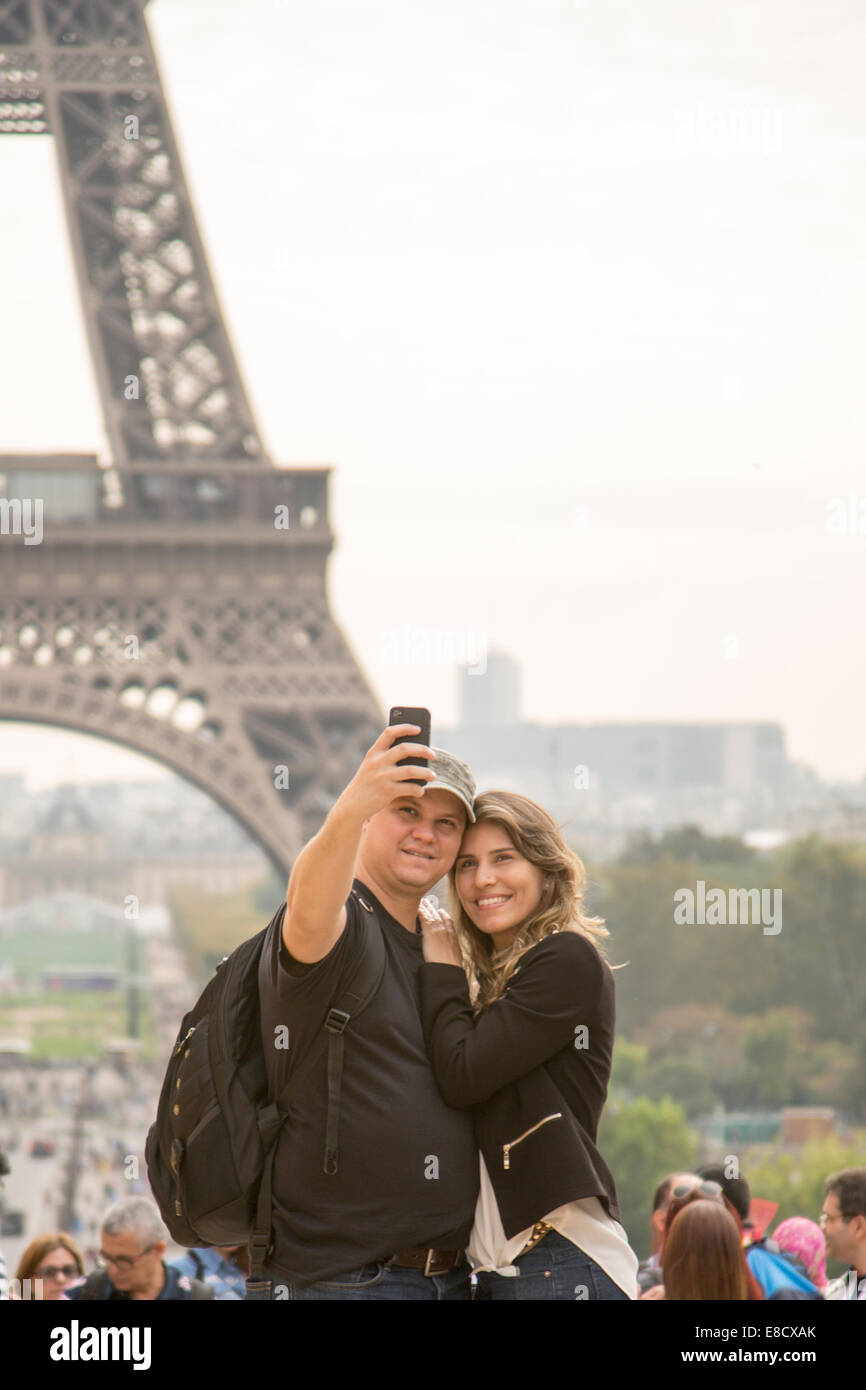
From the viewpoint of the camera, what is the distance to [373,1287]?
2.80m

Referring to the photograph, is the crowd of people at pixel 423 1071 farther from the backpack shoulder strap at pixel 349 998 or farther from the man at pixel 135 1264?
the man at pixel 135 1264

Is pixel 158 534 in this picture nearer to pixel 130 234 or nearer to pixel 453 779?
pixel 130 234

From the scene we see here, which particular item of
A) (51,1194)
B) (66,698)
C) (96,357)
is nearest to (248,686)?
(66,698)

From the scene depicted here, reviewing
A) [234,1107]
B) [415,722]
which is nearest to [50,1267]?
[234,1107]

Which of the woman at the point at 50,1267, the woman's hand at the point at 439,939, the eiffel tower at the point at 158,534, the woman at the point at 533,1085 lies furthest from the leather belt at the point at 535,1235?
the eiffel tower at the point at 158,534

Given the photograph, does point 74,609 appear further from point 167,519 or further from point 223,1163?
point 223,1163

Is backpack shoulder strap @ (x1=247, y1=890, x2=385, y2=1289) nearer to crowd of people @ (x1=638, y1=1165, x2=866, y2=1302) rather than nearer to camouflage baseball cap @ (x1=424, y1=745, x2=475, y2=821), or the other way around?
camouflage baseball cap @ (x1=424, y1=745, x2=475, y2=821)

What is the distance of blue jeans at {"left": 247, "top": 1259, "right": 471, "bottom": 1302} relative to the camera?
2.78m

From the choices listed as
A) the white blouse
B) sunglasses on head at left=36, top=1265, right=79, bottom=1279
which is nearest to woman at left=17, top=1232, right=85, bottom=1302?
sunglasses on head at left=36, top=1265, right=79, bottom=1279

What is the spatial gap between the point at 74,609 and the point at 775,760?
27.8 metres

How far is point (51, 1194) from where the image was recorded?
27.0 metres

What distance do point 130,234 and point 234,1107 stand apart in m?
16.6

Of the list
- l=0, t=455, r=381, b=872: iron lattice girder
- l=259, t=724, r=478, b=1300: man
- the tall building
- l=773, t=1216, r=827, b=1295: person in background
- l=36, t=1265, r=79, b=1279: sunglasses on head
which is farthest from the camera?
the tall building
